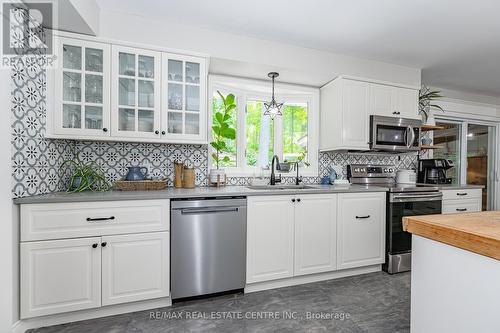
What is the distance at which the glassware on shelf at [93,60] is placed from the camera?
207 cm

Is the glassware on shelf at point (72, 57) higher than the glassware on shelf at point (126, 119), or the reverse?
the glassware on shelf at point (72, 57)

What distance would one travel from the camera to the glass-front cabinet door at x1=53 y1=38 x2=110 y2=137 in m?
2.01

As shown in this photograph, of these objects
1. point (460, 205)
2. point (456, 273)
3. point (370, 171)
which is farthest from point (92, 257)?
point (460, 205)

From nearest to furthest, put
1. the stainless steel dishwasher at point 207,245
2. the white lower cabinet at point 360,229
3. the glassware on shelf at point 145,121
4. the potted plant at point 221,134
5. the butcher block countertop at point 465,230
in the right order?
the butcher block countertop at point 465,230 → the stainless steel dishwasher at point 207,245 → the glassware on shelf at point 145,121 → the white lower cabinet at point 360,229 → the potted plant at point 221,134

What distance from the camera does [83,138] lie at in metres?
2.06

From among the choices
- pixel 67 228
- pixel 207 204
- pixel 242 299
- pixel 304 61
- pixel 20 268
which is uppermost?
pixel 304 61

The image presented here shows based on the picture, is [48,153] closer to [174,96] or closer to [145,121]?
[145,121]

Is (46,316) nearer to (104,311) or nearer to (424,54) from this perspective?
(104,311)

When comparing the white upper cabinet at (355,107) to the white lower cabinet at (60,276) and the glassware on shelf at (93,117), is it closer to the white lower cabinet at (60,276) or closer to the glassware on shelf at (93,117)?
the glassware on shelf at (93,117)

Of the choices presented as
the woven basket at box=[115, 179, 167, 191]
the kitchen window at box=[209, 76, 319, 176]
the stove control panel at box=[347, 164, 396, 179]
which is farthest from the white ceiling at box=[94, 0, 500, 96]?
the woven basket at box=[115, 179, 167, 191]

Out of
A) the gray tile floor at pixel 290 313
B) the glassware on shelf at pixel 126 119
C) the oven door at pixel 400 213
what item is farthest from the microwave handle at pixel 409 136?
the glassware on shelf at pixel 126 119

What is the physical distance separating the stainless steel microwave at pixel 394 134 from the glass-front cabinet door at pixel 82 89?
2853 millimetres

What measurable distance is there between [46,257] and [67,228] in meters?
0.22

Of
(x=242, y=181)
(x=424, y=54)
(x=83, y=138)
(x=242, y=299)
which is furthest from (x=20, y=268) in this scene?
(x=424, y=54)
